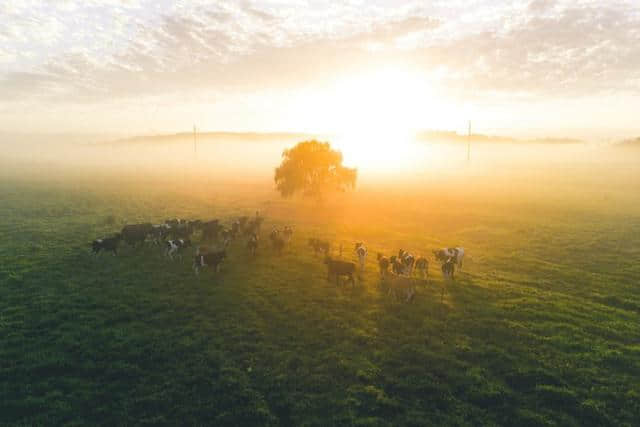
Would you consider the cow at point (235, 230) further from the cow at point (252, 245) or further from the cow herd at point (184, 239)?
the cow at point (252, 245)

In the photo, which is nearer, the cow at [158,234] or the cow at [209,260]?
the cow at [209,260]

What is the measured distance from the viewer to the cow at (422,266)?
72.3 feet

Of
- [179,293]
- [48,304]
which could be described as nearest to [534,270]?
[179,293]

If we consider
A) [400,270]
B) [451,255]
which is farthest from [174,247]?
[451,255]

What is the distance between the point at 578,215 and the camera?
47844mm

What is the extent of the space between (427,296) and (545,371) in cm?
701

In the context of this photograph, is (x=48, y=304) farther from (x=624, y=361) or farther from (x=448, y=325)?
(x=624, y=361)

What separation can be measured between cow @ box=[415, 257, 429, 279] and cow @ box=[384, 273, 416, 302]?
3.30 meters

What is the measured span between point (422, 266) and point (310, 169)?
3220cm

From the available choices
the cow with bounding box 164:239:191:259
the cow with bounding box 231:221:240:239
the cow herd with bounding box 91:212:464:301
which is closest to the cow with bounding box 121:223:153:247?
the cow herd with bounding box 91:212:464:301

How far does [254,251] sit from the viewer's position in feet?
88.7

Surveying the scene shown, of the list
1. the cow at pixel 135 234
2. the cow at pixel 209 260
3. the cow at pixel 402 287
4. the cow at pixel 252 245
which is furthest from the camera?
the cow at pixel 135 234

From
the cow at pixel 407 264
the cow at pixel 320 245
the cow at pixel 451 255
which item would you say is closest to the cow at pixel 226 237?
the cow at pixel 320 245

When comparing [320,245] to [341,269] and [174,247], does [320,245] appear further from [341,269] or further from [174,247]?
[174,247]
